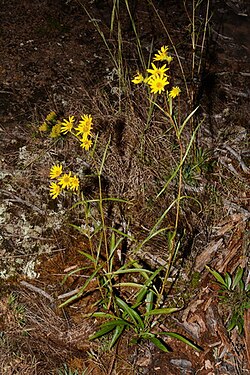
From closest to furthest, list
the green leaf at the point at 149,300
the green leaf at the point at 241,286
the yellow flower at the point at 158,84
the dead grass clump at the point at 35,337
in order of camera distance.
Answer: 1. the yellow flower at the point at 158,84
2. the dead grass clump at the point at 35,337
3. the green leaf at the point at 149,300
4. the green leaf at the point at 241,286

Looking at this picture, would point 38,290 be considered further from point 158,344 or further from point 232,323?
point 232,323

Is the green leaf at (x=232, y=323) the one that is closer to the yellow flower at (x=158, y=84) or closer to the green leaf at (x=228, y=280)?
the green leaf at (x=228, y=280)

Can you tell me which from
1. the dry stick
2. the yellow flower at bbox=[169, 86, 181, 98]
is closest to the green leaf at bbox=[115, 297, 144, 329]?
the dry stick

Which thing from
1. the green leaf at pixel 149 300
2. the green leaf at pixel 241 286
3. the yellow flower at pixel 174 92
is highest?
the yellow flower at pixel 174 92

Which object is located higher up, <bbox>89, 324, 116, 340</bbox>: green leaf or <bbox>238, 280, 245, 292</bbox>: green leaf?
<bbox>238, 280, 245, 292</bbox>: green leaf

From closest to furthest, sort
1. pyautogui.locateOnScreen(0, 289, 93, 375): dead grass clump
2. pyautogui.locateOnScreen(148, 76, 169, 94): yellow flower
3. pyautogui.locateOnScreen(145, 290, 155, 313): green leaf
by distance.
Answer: pyautogui.locateOnScreen(148, 76, 169, 94): yellow flower
pyautogui.locateOnScreen(0, 289, 93, 375): dead grass clump
pyautogui.locateOnScreen(145, 290, 155, 313): green leaf

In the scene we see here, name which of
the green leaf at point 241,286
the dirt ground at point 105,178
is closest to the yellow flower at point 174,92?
the dirt ground at point 105,178

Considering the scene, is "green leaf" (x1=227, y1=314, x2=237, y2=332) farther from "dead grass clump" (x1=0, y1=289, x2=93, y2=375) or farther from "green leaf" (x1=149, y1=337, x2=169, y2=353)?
"dead grass clump" (x1=0, y1=289, x2=93, y2=375)

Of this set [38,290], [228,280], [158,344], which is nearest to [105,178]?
[38,290]

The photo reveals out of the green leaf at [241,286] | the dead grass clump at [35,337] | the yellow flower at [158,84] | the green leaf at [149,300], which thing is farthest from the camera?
the green leaf at [241,286]
